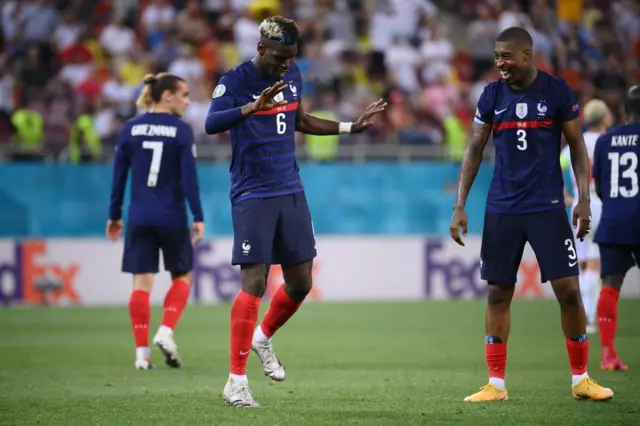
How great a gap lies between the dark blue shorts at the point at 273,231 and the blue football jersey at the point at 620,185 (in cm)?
311

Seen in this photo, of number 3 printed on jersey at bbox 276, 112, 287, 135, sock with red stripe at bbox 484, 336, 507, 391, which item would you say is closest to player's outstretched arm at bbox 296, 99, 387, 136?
number 3 printed on jersey at bbox 276, 112, 287, 135

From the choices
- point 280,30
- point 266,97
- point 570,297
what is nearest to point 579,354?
point 570,297

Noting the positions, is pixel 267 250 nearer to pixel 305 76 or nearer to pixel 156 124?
pixel 156 124

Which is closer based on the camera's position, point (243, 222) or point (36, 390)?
point (243, 222)

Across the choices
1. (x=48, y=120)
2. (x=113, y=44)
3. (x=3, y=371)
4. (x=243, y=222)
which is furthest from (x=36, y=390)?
(x=113, y=44)

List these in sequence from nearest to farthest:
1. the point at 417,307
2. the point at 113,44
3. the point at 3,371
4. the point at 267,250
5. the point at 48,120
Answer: the point at 267,250, the point at 3,371, the point at 417,307, the point at 48,120, the point at 113,44

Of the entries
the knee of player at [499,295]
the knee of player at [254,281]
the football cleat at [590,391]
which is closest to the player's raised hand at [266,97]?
the knee of player at [254,281]

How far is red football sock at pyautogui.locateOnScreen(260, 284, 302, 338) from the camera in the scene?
899 cm

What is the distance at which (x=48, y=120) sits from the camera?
2202 cm

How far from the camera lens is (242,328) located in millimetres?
8312

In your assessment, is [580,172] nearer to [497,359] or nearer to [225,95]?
[497,359]

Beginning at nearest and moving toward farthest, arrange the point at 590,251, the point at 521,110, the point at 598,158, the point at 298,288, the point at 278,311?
the point at 521,110, the point at 298,288, the point at 278,311, the point at 598,158, the point at 590,251

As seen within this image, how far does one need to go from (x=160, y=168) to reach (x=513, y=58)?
426 cm

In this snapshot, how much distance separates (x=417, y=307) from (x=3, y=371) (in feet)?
30.3
